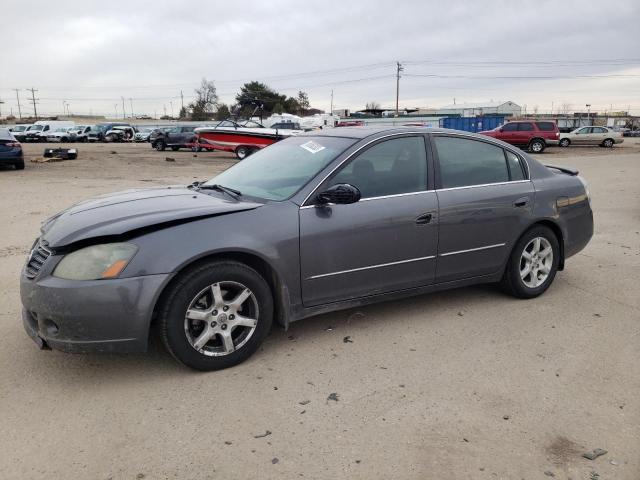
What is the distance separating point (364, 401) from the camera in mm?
3160

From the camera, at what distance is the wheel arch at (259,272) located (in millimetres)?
3293

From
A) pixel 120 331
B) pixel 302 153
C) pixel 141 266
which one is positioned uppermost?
pixel 302 153

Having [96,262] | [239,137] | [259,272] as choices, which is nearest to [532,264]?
[259,272]

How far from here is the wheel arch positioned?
3.29 metres

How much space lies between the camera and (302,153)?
4328 millimetres

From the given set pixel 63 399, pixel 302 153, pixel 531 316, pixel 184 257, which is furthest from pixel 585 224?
pixel 63 399

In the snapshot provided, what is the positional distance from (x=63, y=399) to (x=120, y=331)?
0.50 m

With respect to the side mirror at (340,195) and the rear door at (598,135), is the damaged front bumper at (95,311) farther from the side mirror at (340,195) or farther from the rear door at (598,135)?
the rear door at (598,135)

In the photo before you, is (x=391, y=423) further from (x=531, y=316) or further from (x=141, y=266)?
(x=531, y=316)

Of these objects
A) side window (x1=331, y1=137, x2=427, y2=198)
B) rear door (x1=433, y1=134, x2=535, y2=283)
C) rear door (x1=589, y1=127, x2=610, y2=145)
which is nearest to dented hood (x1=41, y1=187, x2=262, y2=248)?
side window (x1=331, y1=137, x2=427, y2=198)

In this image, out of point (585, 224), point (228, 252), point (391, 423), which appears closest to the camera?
point (391, 423)

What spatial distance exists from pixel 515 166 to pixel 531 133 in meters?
27.5

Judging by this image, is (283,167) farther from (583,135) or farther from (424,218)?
(583,135)

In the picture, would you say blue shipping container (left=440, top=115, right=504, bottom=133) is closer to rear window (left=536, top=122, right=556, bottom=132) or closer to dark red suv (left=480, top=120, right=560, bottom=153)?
rear window (left=536, top=122, right=556, bottom=132)
